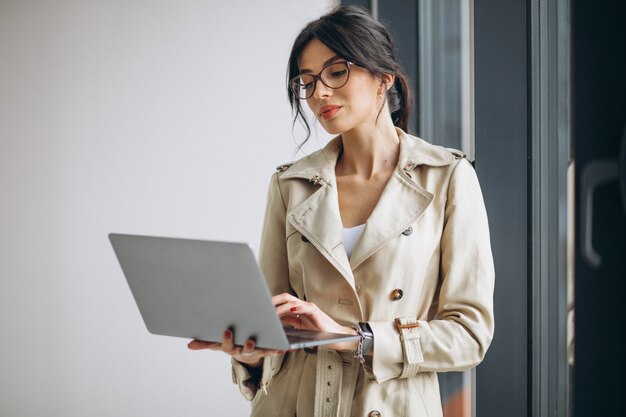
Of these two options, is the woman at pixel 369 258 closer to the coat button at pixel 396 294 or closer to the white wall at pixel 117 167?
the coat button at pixel 396 294

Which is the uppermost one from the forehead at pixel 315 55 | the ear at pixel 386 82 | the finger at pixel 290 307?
the forehead at pixel 315 55

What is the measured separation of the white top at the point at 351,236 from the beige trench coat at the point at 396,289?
0.03 m

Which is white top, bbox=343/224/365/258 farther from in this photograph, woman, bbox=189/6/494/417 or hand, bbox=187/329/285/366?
hand, bbox=187/329/285/366

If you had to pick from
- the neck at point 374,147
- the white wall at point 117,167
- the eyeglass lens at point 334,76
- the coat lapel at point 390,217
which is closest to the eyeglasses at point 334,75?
the eyeglass lens at point 334,76

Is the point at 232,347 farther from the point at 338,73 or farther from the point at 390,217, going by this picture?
the point at 338,73

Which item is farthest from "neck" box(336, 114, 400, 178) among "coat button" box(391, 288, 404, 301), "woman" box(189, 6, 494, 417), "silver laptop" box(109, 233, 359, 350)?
"silver laptop" box(109, 233, 359, 350)

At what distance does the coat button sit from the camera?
A: 4.99ft

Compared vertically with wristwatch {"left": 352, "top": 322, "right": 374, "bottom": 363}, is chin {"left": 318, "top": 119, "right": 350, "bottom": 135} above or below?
above

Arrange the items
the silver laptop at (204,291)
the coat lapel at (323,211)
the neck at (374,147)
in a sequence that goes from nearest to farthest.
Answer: the silver laptop at (204,291) < the coat lapel at (323,211) < the neck at (374,147)

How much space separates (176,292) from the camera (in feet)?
4.42

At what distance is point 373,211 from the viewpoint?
61.8 inches

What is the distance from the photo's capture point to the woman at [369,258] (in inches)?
57.9

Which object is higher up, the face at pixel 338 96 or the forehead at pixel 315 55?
the forehead at pixel 315 55

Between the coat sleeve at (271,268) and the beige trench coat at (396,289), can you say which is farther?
the coat sleeve at (271,268)
